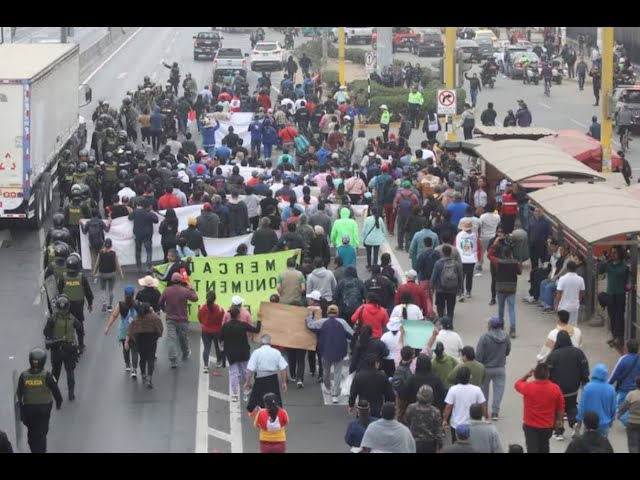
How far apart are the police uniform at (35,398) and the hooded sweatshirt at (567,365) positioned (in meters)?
4.80

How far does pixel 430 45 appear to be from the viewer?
239ft

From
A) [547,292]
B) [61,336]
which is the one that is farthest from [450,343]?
[547,292]

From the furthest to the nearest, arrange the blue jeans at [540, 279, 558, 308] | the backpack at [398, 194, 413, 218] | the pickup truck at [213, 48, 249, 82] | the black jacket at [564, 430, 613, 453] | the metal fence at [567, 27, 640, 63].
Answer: the metal fence at [567, 27, 640, 63] → the pickup truck at [213, 48, 249, 82] → the backpack at [398, 194, 413, 218] → the blue jeans at [540, 279, 558, 308] → the black jacket at [564, 430, 613, 453]

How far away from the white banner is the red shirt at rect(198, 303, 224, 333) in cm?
562

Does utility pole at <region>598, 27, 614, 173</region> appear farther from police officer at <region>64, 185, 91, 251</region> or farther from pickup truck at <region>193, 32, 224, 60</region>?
pickup truck at <region>193, 32, 224, 60</region>

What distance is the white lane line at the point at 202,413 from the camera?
44.4ft

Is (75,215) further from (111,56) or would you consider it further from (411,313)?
(111,56)

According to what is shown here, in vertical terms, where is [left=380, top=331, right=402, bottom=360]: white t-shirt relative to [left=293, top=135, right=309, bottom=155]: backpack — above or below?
above

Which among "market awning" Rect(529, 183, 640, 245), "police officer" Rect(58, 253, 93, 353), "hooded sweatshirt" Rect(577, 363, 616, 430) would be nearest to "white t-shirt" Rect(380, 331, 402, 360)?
"market awning" Rect(529, 183, 640, 245)

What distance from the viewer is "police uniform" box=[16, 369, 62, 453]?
40.7 ft

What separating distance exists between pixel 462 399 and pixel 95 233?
1061 cm

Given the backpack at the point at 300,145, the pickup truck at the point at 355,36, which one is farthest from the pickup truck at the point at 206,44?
the backpack at the point at 300,145

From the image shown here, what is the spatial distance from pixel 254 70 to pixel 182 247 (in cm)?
4324
